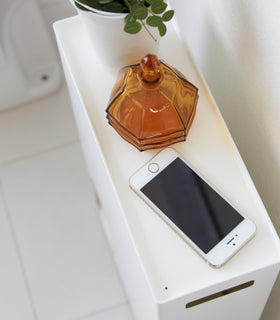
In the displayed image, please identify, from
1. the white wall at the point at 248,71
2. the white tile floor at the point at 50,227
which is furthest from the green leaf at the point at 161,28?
the white tile floor at the point at 50,227

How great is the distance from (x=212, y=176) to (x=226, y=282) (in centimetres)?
14

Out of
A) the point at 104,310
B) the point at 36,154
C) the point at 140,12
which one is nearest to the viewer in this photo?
the point at 140,12

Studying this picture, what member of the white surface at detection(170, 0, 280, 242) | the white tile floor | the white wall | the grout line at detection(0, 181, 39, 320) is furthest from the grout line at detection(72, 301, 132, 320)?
the white surface at detection(170, 0, 280, 242)

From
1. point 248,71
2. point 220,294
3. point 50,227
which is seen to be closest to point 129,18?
point 248,71

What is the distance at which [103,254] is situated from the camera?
126 centimetres

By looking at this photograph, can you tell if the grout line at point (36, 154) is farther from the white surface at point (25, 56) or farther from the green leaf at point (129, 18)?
the green leaf at point (129, 18)

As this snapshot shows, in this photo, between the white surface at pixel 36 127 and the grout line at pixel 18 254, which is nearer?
the grout line at pixel 18 254

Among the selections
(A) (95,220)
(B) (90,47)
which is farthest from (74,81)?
(A) (95,220)

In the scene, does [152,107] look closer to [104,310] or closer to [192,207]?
[192,207]

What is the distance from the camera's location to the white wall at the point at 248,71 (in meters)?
0.58

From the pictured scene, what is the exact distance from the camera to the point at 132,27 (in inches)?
23.1

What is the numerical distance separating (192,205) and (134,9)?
0.82 ft

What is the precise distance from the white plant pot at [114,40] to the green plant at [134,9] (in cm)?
1

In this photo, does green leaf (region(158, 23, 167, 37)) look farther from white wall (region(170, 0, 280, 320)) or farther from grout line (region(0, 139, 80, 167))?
grout line (region(0, 139, 80, 167))
